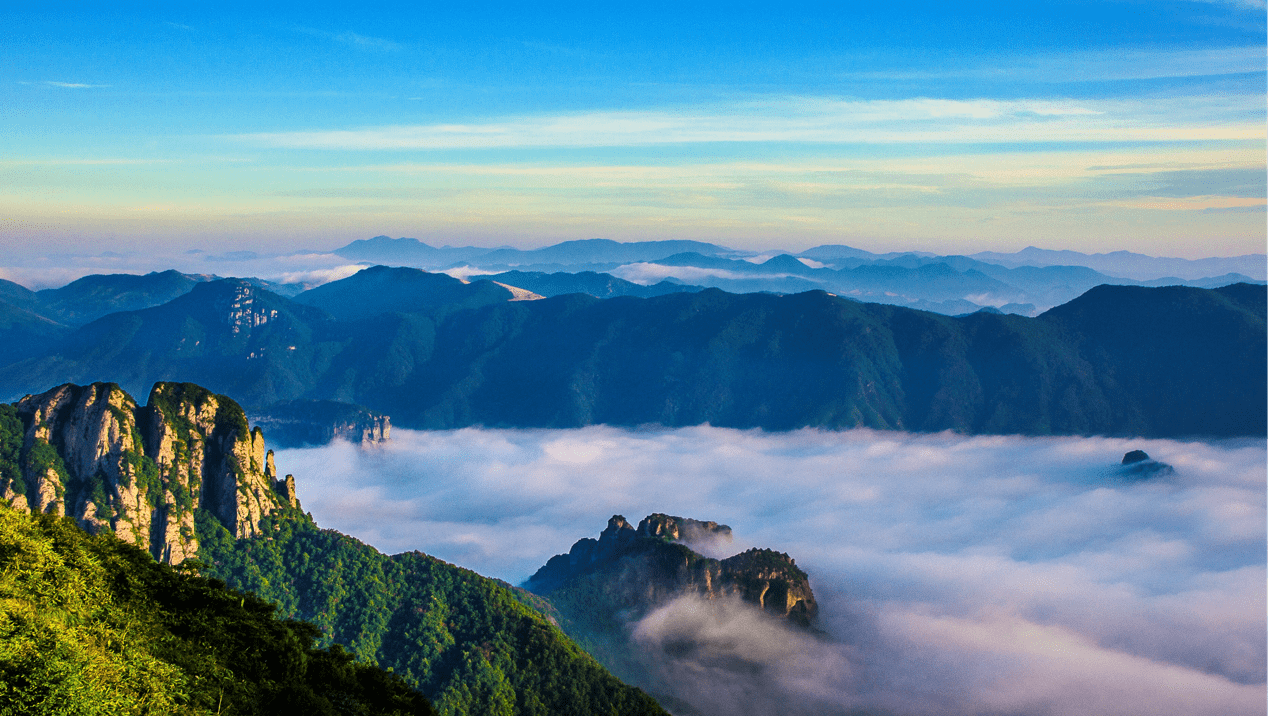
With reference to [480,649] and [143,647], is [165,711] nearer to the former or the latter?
[143,647]

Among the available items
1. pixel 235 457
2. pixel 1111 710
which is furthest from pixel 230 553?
pixel 1111 710

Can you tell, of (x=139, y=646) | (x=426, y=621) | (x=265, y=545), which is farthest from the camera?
(x=265, y=545)

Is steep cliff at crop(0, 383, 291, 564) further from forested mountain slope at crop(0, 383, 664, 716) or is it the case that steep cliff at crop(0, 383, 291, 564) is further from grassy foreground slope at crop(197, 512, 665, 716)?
grassy foreground slope at crop(197, 512, 665, 716)

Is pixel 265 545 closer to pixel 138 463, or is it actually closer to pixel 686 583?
pixel 138 463

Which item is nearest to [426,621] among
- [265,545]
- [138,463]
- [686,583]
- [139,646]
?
[265,545]

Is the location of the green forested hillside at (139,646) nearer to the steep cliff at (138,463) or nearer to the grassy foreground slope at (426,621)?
the grassy foreground slope at (426,621)

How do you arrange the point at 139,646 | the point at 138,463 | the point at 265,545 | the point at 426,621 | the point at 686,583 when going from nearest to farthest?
the point at 139,646 → the point at 138,463 → the point at 426,621 → the point at 265,545 → the point at 686,583

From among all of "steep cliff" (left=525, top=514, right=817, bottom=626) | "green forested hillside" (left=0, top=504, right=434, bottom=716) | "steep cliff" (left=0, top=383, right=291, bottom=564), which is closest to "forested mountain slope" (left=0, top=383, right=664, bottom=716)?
"steep cliff" (left=0, top=383, right=291, bottom=564)
